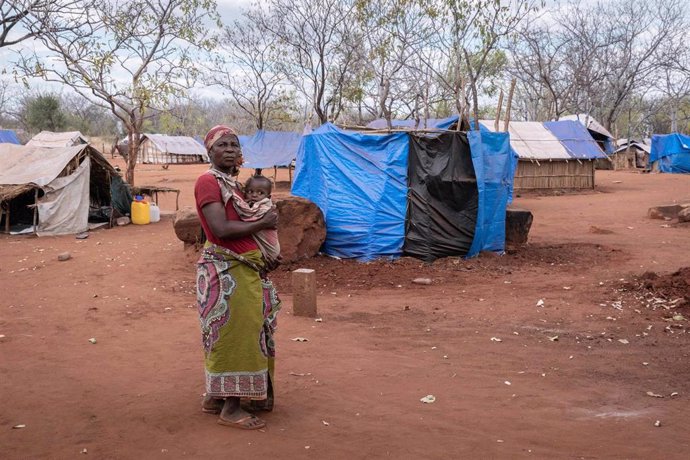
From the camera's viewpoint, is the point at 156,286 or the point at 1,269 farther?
the point at 1,269

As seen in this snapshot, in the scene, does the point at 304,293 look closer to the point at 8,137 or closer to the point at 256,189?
the point at 256,189

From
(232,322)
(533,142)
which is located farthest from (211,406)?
(533,142)

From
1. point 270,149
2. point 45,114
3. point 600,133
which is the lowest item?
point 270,149

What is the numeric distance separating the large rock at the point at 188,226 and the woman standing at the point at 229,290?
5796 millimetres

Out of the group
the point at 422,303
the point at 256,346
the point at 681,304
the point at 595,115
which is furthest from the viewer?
the point at 595,115

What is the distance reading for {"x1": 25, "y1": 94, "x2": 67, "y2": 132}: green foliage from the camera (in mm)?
38906

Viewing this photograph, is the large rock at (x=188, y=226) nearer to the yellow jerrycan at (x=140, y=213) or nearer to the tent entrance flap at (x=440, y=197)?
the tent entrance flap at (x=440, y=197)

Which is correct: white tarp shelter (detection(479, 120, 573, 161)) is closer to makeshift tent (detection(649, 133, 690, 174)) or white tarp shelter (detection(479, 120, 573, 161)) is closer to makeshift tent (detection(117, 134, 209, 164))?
makeshift tent (detection(649, 133, 690, 174))

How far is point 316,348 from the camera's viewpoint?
187 inches

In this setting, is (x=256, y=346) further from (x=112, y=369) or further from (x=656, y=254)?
(x=656, y=254)

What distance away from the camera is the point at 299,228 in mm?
8141

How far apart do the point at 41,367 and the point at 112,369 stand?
504 mm

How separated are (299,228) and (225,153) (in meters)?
5.10

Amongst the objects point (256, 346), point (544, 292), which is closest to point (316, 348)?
point (256, 346)
